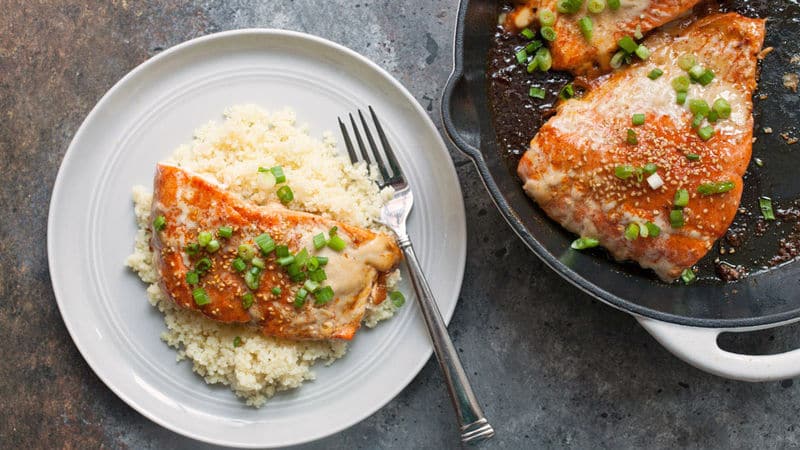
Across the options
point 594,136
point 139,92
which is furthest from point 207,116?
point 594,136

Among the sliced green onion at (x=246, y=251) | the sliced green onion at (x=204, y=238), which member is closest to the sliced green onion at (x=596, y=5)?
the sliced green onion at (x=246, y=251)

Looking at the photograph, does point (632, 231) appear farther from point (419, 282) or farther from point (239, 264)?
point (239, 264)

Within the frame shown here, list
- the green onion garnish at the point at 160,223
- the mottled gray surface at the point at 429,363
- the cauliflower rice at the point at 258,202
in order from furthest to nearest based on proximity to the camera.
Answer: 1. the mottled gray surface at the point at 429,363
2. the cauliflower rice at the point at 258,202
3. the green onion garnish at the point at 160,223

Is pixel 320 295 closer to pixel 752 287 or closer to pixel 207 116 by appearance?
pixel 207 116

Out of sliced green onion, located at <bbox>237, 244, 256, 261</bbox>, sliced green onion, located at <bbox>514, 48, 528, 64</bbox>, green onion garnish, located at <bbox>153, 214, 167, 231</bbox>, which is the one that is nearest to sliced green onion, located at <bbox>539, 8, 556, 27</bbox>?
sliced green onion, located at <bbox>514, 48, 528, 64</bbox>

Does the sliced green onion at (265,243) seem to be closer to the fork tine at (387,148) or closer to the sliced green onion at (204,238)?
the sliced green onion at (204,238)
